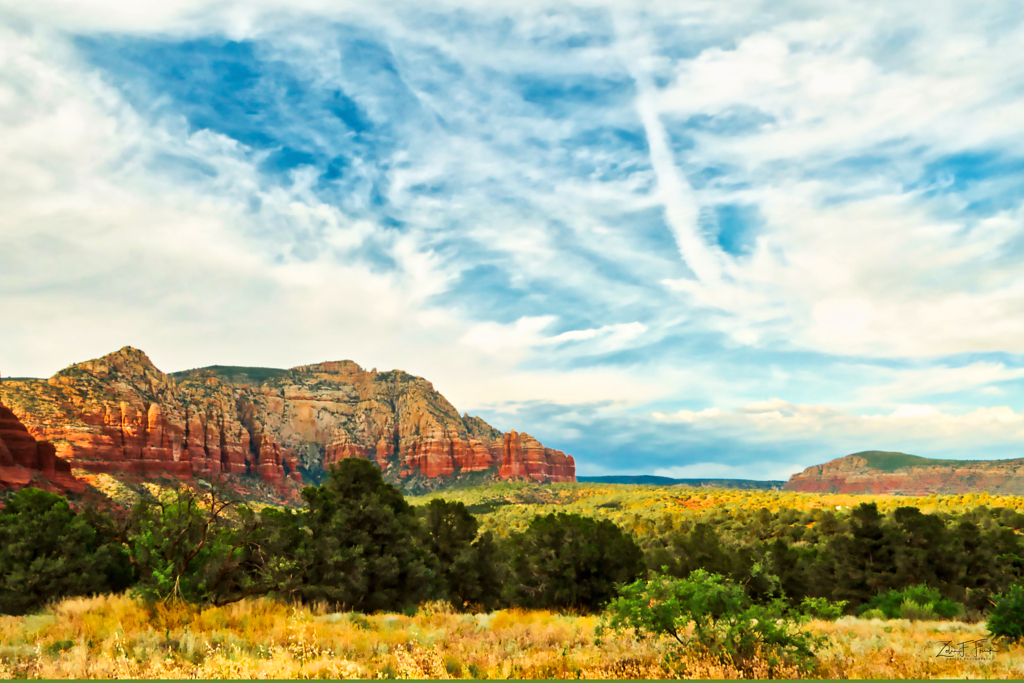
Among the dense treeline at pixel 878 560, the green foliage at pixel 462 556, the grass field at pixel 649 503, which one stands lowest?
the grass field at pixel 649 503

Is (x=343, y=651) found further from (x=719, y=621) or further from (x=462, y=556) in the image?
(x=462, y=556)

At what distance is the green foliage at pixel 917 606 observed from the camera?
23312mm

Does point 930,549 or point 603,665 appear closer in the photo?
point 603,665

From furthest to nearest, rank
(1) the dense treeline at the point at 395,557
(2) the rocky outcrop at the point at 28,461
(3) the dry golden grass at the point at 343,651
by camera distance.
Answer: (2) the rocky outcrop at the point at 28,461
(1) the dense treeline at the point at 395,557
(3) the dry golden grass at the point at 343,651

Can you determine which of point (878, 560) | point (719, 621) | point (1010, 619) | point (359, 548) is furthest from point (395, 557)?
point (878, 560)

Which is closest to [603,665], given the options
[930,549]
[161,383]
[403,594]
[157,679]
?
[157,679]

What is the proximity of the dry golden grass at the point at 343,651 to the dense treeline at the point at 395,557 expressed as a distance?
140 cm

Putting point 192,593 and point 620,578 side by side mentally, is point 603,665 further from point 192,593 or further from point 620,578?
point 620,578

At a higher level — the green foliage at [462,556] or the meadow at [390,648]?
the meadow at [390,648]

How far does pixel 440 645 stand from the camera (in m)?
11.5

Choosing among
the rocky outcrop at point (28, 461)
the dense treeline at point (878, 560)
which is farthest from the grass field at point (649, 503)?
the rocky outcrop at point (28, 461)

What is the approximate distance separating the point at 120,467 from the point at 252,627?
13361 cm

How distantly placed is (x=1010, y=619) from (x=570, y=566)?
14032mm

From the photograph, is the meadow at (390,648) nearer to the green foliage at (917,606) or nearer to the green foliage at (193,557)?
the green foliage at (193,557)
